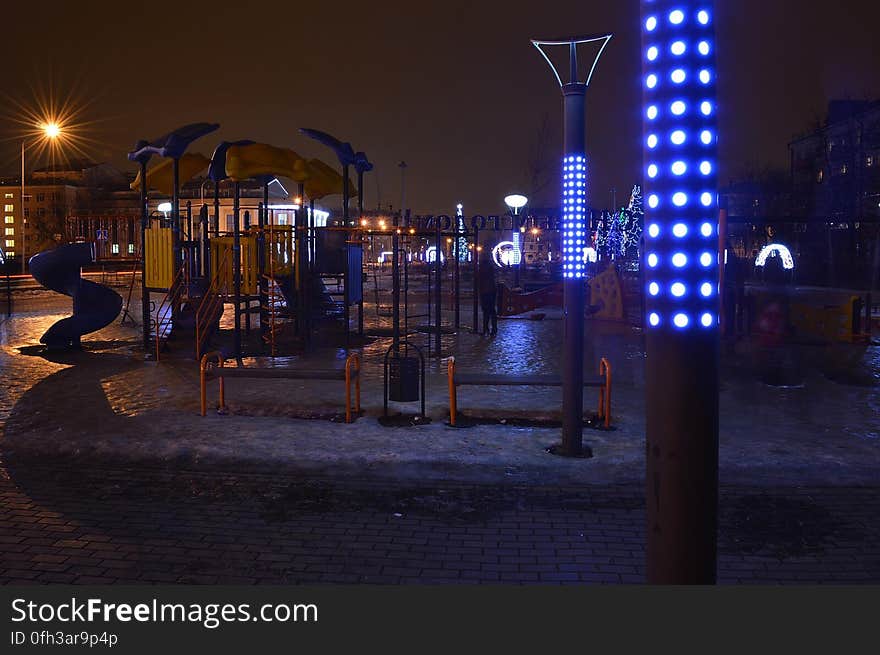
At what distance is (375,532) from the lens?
6113 mm

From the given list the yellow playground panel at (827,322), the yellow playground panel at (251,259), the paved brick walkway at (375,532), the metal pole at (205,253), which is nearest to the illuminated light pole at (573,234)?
the paved brick walkway at (375,532)

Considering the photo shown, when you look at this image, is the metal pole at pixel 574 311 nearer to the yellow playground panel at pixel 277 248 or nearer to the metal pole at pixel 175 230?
the yellow playground panel at pixel 277 248

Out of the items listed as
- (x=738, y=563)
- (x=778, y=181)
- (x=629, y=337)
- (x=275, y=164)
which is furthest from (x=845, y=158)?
(x=738, y=563)

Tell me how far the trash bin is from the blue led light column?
24.6ft

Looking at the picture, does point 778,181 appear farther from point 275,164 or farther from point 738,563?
point 738,563

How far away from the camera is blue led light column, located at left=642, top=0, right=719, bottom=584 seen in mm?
3229

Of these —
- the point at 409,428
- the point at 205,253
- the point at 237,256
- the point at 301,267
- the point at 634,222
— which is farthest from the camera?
the point at 634,222

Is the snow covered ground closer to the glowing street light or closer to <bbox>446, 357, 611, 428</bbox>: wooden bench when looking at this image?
<bbox>446, 357, 611, 428</bbox>: wooden bench

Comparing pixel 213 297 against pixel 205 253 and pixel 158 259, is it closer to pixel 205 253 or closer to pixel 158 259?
pixel 158 259

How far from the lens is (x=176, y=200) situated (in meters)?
17.5

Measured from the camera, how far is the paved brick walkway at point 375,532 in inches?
208

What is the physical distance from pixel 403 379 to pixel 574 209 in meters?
3.75

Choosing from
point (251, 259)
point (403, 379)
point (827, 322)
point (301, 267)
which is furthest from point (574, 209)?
point (827, 322)

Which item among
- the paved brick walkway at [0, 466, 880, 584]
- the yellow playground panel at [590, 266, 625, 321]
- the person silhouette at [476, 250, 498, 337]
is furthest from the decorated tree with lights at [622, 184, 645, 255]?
Result: the paved brick walkway at [0, 466, 880, 584]
